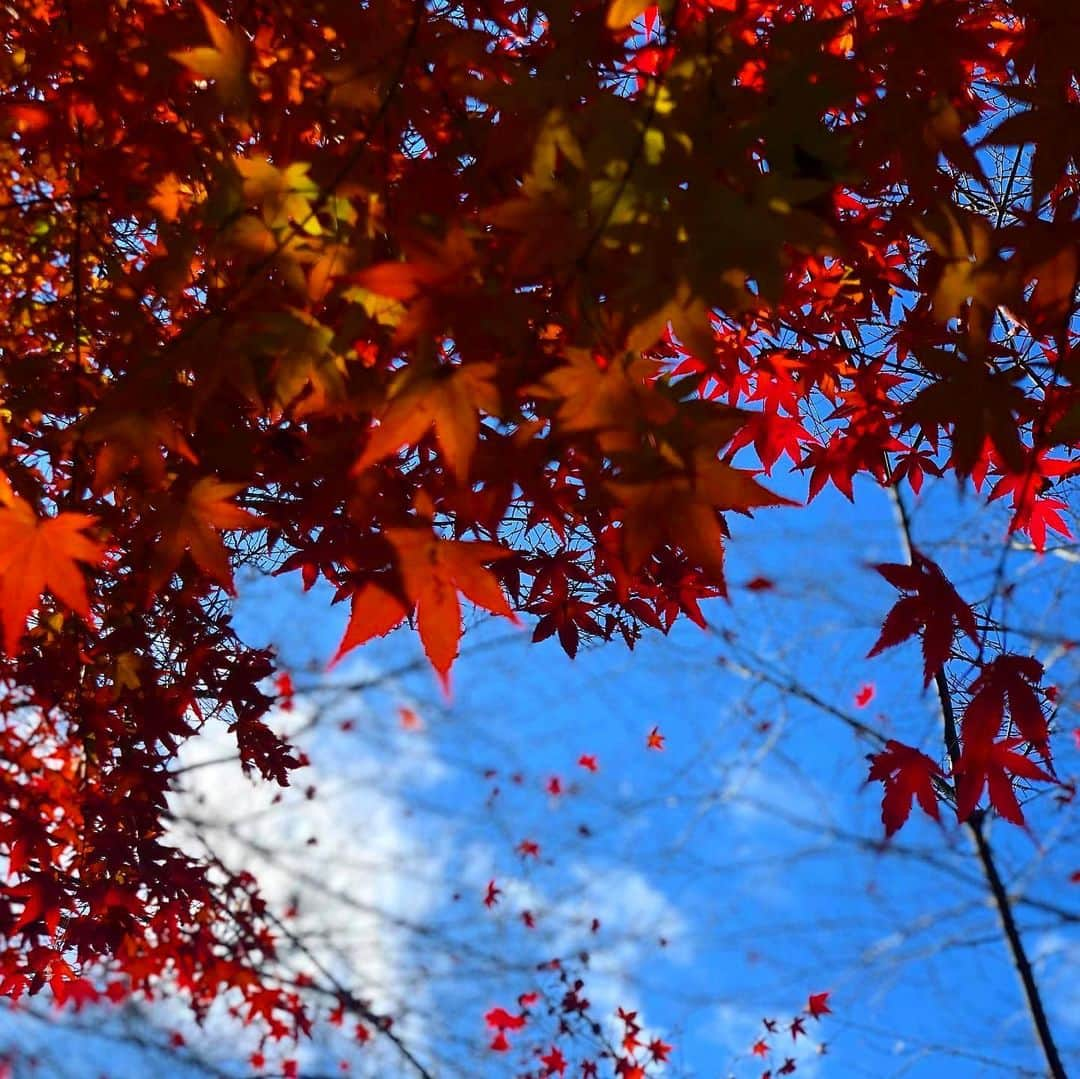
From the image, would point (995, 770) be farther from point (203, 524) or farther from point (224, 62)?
point (224, 62)

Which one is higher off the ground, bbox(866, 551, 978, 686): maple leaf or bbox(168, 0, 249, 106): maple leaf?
bbox(168, 0, 249, 106): maple leaf

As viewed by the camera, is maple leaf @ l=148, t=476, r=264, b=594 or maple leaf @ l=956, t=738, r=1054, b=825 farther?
maple leaf @ l=956, t=738, r=1054, b=825

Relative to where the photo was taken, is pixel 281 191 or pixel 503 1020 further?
pixel 503 1020

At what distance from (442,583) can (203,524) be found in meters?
0.52

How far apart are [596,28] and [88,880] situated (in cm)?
242

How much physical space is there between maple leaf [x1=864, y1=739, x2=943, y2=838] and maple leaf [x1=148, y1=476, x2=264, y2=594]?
1.45 meters

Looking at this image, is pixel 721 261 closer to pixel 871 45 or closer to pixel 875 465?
pixel 871 45

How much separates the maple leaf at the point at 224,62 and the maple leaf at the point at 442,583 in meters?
0.83

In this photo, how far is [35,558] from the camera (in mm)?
1450

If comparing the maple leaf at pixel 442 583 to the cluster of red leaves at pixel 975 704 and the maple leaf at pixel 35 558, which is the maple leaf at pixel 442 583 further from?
the cluster of red leaves at pixel 975 704

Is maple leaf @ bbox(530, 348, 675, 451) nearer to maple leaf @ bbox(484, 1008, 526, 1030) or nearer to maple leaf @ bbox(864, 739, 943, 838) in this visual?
maple leaf @ bbox(864, 739, 943, 838)

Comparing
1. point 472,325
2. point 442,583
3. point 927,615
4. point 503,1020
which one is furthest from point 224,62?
point 503,1020

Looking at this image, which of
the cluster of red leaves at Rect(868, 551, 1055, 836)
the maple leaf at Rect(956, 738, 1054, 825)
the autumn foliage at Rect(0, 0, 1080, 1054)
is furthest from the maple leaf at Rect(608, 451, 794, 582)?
the maple leaf at Rect(956, 738, 1054, 825)

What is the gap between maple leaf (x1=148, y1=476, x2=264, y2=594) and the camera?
165cm
